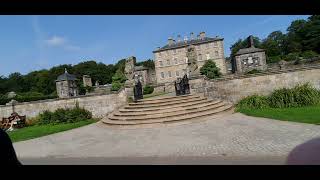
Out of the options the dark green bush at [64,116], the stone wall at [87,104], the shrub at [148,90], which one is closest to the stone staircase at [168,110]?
the stone wall at [87,104]

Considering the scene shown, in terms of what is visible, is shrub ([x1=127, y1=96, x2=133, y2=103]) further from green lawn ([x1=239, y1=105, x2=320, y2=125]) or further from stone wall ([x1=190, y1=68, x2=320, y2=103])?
green lawn ([x1=239, y1=105, x2=320, y2=125])

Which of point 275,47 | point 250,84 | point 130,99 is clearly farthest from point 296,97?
point 275,47

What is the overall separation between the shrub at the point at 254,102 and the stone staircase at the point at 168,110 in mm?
819

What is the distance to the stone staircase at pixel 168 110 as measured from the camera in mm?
15320

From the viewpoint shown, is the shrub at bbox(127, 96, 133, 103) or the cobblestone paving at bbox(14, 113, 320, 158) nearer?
the cobblestone paving at bbox(14, 113, 320, 158)

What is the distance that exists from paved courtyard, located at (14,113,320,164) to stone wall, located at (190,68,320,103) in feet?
14.2

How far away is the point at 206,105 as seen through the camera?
16719mm

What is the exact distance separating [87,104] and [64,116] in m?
1.70

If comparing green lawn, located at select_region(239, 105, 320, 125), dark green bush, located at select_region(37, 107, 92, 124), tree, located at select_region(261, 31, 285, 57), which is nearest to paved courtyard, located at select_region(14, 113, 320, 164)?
green lawn, located at select_region(239, 105, 320, 125)

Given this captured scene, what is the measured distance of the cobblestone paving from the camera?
28.4 ft

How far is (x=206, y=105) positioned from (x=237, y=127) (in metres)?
4.74

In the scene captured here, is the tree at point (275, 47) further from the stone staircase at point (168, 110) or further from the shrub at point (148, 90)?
the stone staircase at point (168, 110)
